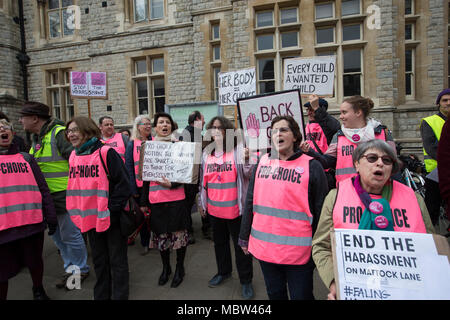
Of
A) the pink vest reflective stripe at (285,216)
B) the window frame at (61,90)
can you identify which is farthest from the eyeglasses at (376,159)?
the window frame at (61,90)

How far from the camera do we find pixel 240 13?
8.84m

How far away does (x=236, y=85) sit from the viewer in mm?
4211

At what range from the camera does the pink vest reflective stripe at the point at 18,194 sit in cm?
235

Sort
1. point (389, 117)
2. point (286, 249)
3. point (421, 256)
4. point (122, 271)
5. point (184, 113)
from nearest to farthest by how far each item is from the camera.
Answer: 1. point (421, 256)
2. point (286, 249)
3. point (122, 271)
4. point (389, 117)
5. point (184, 113)

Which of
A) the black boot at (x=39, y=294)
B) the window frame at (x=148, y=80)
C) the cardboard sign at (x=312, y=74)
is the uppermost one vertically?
the window frame at (x=148, y=80)

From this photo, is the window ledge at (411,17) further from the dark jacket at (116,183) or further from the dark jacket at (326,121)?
the dark jacket at (116,183)

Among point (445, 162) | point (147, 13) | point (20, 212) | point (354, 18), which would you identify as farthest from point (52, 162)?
point (147, 13)

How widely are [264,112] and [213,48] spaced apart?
27.8 feet

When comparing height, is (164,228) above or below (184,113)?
below

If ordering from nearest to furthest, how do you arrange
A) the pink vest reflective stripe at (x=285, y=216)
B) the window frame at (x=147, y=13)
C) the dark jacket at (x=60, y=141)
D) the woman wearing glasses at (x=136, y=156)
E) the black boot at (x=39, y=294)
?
1. the pink vest reflective stripe at (x=285, y=216)
2. the black boot at (x=39, y=294)
3. the dark jacket at (x=60, y=141)
4. the woman wearing glasses at (x=136, y=156)
5. the window frame at (x=147, y=13)

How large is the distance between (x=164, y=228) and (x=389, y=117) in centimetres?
804

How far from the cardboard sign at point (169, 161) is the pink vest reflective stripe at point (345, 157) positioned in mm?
1631

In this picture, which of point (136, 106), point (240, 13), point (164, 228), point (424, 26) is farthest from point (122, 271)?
point (424, 26)
